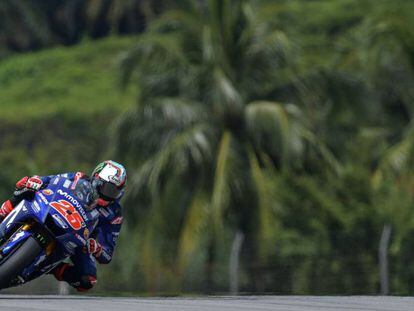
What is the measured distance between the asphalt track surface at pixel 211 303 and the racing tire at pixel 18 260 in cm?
18

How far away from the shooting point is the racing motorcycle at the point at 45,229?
10422 millimetres

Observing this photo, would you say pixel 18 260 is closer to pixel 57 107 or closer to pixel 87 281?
pixel 87 281

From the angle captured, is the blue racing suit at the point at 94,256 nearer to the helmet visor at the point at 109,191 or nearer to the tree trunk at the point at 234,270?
the helmet visor at the point at 109,191

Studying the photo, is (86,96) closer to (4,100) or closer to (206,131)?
(4,100)

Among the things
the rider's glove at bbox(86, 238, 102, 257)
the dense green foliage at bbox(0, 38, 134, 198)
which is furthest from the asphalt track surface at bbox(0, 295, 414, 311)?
the dense green foliage at bbox(0, 38, 134, 198)

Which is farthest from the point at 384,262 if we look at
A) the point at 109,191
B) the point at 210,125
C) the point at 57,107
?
the point at 57,107

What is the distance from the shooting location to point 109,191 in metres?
10.8

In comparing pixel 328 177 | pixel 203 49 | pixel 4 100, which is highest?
pixel 203 49

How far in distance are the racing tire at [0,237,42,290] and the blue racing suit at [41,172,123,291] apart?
768 millimetres

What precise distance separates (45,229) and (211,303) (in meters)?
1.40

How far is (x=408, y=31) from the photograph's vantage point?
87.8 ft

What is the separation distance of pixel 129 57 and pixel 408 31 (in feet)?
18.9

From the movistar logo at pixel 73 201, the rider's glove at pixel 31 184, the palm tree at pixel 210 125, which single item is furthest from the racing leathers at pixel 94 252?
the palm tree at pixel 210 125

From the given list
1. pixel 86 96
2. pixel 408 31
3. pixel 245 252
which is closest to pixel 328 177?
pixel 408 31
